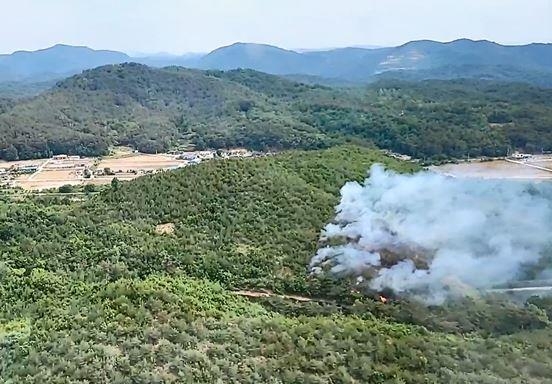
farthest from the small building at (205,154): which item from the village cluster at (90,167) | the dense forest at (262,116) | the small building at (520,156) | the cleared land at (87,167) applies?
the small building at (520,156)

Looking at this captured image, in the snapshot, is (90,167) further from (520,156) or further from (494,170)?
(520,156)

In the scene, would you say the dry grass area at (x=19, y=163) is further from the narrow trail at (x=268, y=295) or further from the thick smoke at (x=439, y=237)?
the narrow trail at (x=268, y=295)

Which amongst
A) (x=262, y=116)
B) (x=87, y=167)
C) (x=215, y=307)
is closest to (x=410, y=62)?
(x=262, y=116)

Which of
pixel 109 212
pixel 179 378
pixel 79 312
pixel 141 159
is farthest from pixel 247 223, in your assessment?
pixel 141 159

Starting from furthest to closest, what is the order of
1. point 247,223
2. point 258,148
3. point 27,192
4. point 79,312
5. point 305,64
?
1. point 305,64
2. point 258,148
3. point 27,192
4. point 247,223
5. point 79,312

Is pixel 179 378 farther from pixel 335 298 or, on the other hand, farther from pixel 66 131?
pixel 66 131

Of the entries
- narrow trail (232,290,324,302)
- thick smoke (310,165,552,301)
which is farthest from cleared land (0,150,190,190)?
narrow trail (232,290,324,302)

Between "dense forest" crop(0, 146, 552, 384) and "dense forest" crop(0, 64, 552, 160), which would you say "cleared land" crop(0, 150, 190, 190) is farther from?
"dense forest" crop(0, 146, 552, 384)
